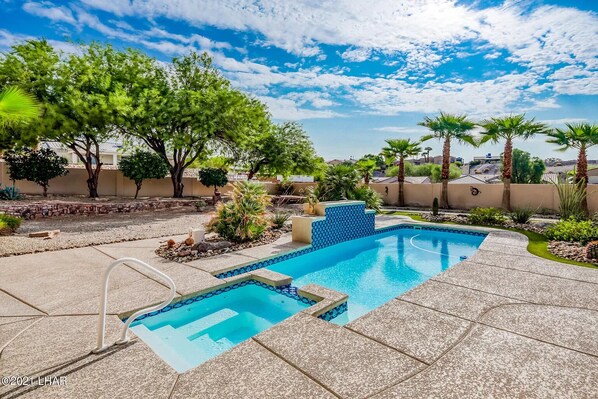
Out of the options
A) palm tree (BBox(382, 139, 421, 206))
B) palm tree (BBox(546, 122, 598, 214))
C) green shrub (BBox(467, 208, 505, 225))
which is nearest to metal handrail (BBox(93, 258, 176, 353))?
green shrub (BBox(467, 208, 505, 225))

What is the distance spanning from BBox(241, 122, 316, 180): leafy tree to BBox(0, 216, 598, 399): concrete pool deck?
48.4 ft

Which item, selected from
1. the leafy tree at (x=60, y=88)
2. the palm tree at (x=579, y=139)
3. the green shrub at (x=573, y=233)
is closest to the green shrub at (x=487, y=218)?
the green shrub at (x=573, y=233)

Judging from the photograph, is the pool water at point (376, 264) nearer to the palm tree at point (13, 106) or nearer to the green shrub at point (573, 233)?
the green shrub at point (573, 233)

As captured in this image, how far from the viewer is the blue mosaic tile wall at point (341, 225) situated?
8156mm

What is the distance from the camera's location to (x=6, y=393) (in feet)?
7.32

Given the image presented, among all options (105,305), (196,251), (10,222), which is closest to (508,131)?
(196,251)

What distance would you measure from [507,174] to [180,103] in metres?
15.8

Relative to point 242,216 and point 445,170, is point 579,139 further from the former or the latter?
point 242,216

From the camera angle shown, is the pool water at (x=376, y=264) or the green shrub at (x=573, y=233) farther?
the green shrub at (x=573, y=233)

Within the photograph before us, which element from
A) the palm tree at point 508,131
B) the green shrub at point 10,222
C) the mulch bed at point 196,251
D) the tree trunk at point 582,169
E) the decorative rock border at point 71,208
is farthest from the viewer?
the palm tree at point 508,131

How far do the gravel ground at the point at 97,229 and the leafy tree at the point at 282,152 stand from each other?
7.51m

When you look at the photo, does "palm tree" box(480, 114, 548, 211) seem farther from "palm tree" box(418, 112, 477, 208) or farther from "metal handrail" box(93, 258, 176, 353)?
"metal handrail" box(93, 258, 176, 353)

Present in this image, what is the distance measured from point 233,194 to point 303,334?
5455 millimetres

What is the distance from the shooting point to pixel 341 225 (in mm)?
9000
